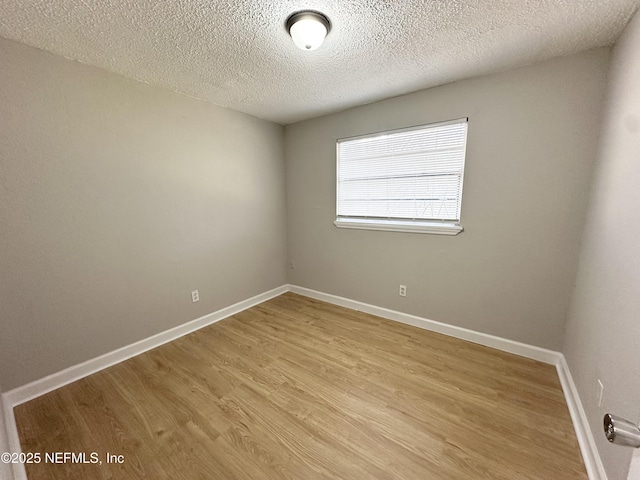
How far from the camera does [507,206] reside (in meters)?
2.11

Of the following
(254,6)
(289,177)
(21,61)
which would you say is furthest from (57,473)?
(289,177)

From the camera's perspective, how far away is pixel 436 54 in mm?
1801

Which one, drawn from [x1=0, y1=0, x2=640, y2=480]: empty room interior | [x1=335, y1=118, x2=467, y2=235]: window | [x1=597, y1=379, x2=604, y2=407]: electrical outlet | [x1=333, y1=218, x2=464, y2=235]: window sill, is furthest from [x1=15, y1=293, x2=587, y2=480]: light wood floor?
[x1=335, y1=118, x2=467, y2=235]: window

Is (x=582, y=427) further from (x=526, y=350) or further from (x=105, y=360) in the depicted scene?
(x=105, y=360)

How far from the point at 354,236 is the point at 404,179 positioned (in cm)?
86

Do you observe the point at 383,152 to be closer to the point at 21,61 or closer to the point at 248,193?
the point at 248,193

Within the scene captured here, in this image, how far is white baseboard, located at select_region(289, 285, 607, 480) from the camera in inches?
50.9

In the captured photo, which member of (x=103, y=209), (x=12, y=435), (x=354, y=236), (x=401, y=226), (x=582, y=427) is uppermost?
(x=103, y=209)

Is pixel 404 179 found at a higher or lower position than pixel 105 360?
higher

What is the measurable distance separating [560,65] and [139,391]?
3.84 meters

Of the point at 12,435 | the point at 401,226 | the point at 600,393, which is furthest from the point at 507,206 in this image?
the point at 12,435

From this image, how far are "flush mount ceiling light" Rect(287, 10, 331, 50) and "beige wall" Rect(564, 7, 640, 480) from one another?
1622mm

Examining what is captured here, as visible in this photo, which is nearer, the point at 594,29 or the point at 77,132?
the point at 594,29

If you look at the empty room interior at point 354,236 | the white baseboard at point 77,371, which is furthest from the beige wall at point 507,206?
the white baseboard at point 77,371
